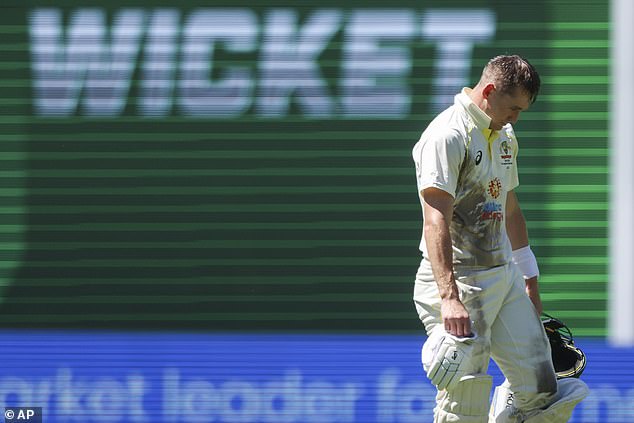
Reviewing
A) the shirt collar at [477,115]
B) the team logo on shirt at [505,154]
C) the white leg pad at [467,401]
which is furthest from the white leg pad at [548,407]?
the shirt collar at [477,115]

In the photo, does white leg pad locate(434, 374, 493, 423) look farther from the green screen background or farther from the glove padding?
the green screen background

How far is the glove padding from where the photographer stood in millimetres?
4195

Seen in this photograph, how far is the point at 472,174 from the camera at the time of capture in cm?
439

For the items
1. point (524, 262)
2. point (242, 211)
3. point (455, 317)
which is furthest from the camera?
point (242, 211)

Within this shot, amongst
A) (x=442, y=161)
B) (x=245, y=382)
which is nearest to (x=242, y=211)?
(x=245, y=382)

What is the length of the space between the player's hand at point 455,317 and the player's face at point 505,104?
82 cm

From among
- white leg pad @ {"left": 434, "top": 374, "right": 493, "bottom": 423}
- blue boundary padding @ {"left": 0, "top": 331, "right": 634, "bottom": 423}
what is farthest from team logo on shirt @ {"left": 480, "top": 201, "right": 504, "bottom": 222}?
blue boundary padding @ {"left": 0, "top": 331, "right": 634, "bottom": 423}

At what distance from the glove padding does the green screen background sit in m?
2.19

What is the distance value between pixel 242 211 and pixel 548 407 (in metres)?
2.59

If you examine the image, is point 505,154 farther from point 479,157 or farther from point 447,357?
point 447,357

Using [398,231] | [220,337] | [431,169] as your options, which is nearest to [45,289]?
[220,337]

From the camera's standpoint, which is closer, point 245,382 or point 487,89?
point 487,89

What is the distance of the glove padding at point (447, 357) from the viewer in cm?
420

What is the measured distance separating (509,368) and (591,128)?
2.31m
